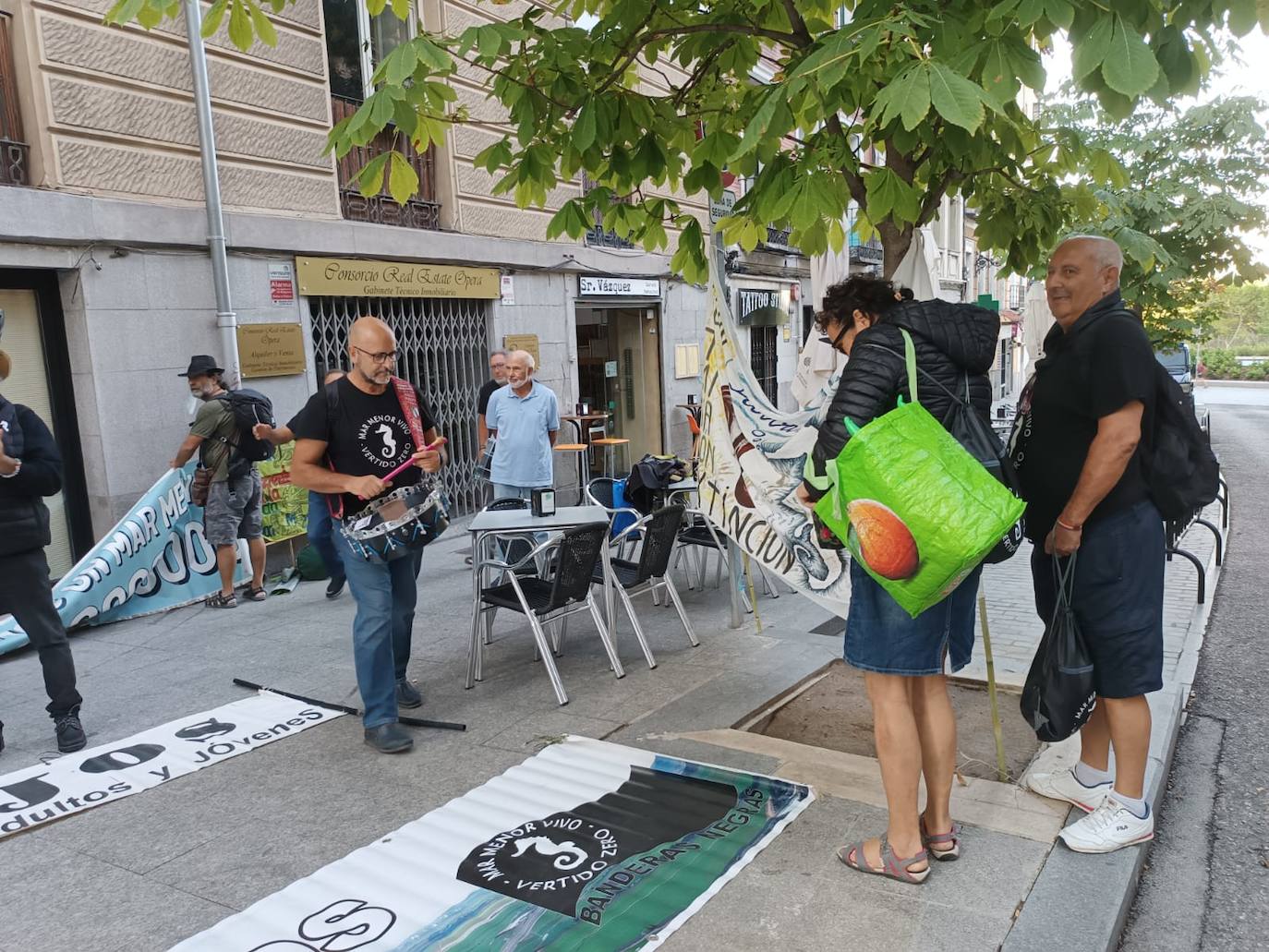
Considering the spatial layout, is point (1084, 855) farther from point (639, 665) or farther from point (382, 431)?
point (382, 431)

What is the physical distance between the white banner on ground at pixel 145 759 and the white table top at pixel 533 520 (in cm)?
124

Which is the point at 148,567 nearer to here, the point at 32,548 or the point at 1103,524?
the point at 32,548

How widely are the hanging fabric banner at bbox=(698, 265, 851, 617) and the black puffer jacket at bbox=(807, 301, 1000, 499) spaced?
1.80 meters

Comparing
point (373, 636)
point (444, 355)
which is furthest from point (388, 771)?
point (444, 355)

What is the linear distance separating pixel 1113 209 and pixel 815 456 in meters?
4.53

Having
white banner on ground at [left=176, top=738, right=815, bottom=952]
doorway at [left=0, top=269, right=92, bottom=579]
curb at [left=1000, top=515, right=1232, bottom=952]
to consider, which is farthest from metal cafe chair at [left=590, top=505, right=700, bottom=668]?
doorway at [left=0, top=269, right=92, bottom=579]

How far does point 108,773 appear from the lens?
13.3ft

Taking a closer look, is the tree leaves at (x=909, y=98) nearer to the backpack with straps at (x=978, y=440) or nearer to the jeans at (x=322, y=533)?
the backpack with straps at (x=978, y=440)

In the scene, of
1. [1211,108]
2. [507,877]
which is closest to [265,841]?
[507,877]

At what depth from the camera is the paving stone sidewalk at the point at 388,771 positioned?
2871mm

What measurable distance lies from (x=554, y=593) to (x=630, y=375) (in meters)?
10.1

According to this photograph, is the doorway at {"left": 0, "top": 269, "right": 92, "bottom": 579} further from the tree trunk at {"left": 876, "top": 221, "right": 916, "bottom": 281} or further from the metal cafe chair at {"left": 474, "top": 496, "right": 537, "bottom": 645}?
the tree trunk at {"left": 876, "top": 221, "right": 916, "bottom": 281}

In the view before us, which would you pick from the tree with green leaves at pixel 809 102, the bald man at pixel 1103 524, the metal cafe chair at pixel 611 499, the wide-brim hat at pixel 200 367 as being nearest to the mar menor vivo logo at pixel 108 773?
the tree with green leaves at pixel 809 102

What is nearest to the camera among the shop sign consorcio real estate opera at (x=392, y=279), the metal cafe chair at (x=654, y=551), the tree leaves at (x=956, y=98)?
the tree leaves at (x=956, y=98)
